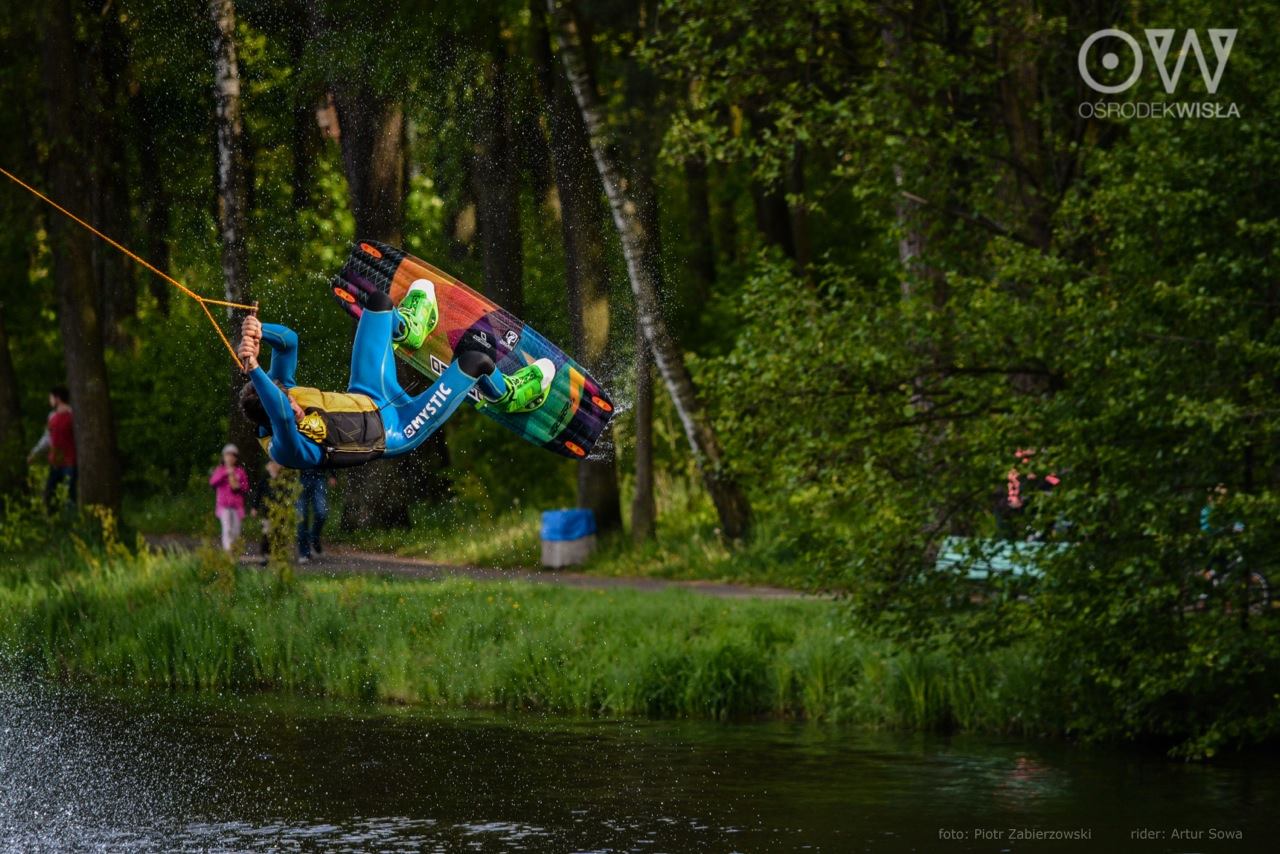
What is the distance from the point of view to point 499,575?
2442 cm

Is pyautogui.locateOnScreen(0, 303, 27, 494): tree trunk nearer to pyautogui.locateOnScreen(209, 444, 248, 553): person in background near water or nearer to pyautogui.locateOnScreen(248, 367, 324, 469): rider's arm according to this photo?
pyautogui.locateOnScreen(209, 444, 248, 553): person in background near water

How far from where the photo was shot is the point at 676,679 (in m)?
21.7

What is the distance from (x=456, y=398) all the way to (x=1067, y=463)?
9.37m

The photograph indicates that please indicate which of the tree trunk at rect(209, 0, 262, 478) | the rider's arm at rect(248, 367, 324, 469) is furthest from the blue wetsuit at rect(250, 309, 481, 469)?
the tree trunk at rect(209, 0, 262, 478)

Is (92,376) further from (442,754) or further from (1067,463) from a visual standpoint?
(1067,463)

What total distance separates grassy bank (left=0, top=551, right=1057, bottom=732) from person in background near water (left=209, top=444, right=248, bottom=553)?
0.72m

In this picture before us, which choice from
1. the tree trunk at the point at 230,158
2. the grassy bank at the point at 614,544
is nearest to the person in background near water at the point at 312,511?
the grassy bank at the point at 614,544

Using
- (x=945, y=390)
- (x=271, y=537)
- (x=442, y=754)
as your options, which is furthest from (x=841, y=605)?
(x=271, y=537)

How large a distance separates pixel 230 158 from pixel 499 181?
2.28 metres

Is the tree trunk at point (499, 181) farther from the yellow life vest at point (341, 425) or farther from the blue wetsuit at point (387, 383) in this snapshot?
the yellow life vest at point (341, 425)

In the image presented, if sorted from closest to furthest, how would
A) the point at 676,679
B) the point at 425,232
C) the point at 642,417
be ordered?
1. the point at 425,232
2. the point at 676,679
3. the point at 642,417

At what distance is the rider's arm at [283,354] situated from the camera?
9.97 metres

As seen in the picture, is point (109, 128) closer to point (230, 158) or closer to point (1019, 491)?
point (1019, 491)

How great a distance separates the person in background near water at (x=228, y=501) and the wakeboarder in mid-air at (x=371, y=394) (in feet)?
37.7
